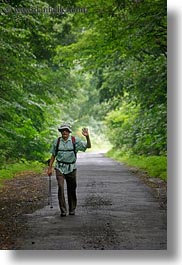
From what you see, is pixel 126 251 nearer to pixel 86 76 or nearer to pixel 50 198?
pixel 50 198

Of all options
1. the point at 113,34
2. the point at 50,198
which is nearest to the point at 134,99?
the point at 113,34

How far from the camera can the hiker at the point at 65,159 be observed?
18.0 feet

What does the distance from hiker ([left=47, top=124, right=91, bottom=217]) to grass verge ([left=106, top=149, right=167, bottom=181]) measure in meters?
A: 0.79

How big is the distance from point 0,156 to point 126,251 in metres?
2.26

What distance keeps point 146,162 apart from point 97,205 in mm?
1294

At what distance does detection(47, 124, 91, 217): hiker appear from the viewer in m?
5.48

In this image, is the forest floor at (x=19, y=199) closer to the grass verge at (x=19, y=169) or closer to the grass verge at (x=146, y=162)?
the grass verge at (x=19, y=169)

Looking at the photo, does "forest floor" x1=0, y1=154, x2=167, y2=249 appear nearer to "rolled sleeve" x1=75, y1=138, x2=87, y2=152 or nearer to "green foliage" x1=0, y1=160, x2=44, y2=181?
"green foliage" x1=0, y1=160, x2=44, y2=181

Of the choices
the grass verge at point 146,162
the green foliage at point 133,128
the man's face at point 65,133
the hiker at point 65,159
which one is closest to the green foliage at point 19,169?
the hiker at point 65,159

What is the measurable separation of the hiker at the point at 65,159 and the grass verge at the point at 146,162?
794 millimetres

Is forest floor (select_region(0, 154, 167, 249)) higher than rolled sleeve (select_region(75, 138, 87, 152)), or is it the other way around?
rolled sleeve (select_region(75, 138, 87, 152))

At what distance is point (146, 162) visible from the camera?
6.70 metres

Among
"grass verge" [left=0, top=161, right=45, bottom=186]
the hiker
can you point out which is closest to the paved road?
the hiker

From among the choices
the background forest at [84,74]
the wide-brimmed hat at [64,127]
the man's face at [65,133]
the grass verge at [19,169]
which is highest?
the background forest at [84,74]
